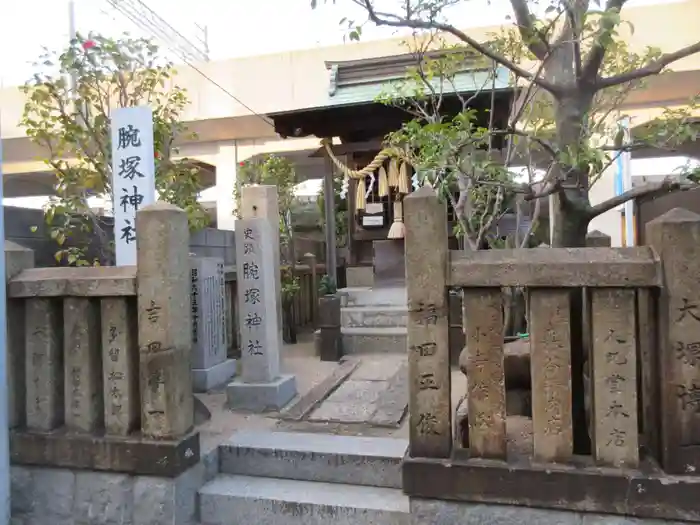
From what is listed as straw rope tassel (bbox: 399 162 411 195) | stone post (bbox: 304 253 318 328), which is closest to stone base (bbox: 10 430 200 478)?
straw rope tassel (bbox: 399 162 411 195)

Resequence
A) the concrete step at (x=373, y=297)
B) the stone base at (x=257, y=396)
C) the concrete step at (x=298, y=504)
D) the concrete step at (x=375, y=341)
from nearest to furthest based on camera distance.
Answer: the concrete step at (x=298, y=504)
the stone base at (x=257, y=396)
the concrete step at (x=375, y=341)
the concrete step at (x=373, y=297)

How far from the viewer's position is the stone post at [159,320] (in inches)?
137

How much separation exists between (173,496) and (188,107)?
12.1 metres

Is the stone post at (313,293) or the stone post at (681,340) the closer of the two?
the stone post at (681,340)

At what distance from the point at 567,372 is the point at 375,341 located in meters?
5.11

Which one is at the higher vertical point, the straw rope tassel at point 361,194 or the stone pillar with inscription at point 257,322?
the straw rope tassel at point 361,194

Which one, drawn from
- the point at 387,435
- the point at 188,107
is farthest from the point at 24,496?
the point at 188,107

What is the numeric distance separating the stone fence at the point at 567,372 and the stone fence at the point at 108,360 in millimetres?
1622

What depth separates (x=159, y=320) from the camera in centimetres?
348

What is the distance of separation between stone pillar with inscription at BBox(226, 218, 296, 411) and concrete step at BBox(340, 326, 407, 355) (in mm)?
2293

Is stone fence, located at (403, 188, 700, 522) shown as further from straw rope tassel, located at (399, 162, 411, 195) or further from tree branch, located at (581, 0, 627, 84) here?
straw rope tassel, located at (399, 162, 411, 195)

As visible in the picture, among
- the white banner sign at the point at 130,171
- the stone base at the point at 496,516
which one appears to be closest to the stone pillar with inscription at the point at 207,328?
the white banner sign at the point at 130,171

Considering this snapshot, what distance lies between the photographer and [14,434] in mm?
3775

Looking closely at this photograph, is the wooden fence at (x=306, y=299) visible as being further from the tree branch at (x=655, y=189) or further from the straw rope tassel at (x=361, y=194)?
the tree branch at (x=655, y=189)
